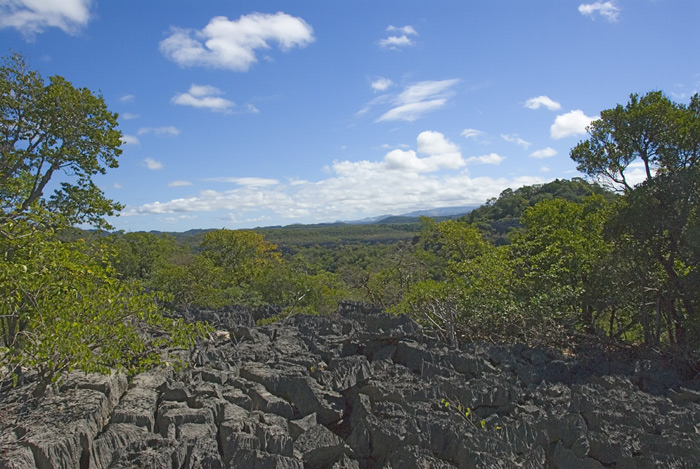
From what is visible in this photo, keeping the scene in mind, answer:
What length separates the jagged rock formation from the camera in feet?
13.7

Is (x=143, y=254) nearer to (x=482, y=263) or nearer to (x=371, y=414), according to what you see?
(x=482, y=263)

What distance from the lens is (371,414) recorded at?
5.16 metres

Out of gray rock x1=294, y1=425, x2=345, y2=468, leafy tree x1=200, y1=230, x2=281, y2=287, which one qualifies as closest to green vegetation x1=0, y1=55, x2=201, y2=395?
gray rock x1=294, y1=425, x2=345, y2=468

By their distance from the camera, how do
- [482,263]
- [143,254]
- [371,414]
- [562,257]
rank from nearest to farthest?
[371,414]
[562,257]
[482,263]
[143,254]

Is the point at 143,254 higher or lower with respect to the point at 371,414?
higher

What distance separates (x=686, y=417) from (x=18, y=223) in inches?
294

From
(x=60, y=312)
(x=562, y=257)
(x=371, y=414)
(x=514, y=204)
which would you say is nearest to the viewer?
(x=371, y=414)

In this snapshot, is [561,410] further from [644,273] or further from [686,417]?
[644,273]

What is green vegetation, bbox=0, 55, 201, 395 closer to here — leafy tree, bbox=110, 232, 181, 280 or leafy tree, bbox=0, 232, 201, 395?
leafy tree, bbox=0, 232, 201, 395

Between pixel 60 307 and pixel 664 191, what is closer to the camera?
pixel 60 307

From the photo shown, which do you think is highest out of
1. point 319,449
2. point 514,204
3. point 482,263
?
point 514,204

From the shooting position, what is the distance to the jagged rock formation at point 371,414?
165 inches

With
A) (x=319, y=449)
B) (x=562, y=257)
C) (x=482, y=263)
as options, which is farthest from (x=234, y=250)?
(x=319, y=449)

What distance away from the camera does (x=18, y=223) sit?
5.13 metres
